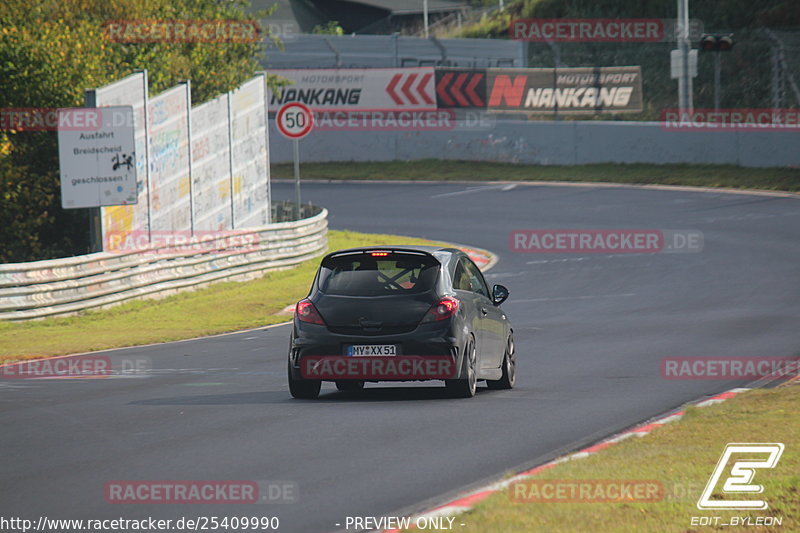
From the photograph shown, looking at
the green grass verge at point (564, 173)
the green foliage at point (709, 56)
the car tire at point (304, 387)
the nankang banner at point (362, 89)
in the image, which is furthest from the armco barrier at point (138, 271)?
the green foliage at point (709, 56)

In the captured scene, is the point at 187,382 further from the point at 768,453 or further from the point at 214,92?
the point at 214,92

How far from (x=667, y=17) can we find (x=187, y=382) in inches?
1810

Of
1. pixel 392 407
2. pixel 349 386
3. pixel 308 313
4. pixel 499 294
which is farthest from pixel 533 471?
pixel 349 386

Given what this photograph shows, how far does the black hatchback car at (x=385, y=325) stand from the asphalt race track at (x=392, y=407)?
0.32 m

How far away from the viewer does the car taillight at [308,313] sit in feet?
40.7

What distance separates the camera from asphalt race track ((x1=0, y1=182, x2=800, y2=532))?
331 inches

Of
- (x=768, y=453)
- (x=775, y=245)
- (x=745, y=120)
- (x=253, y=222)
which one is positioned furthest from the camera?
(x=745, y=120)

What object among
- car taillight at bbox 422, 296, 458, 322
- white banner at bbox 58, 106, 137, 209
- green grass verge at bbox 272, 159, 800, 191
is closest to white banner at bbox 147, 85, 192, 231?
white banner at bbox 58, 106, 137, 209

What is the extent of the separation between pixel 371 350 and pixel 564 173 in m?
31.8

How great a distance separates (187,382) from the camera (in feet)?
47.0

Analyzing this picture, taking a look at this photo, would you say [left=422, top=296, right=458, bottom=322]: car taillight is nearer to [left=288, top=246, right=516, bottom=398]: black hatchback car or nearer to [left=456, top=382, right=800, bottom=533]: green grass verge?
[left=288, top=246, right=516, bottom=398]: black hatchback car

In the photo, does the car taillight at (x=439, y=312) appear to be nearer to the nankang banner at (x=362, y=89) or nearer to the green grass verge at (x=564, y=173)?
the green grass verge at (x=564, y=173)

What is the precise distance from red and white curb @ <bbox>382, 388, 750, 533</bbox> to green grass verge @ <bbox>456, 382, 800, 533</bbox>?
3.5 inches

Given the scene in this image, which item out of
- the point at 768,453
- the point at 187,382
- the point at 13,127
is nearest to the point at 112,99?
the point at 13,127
